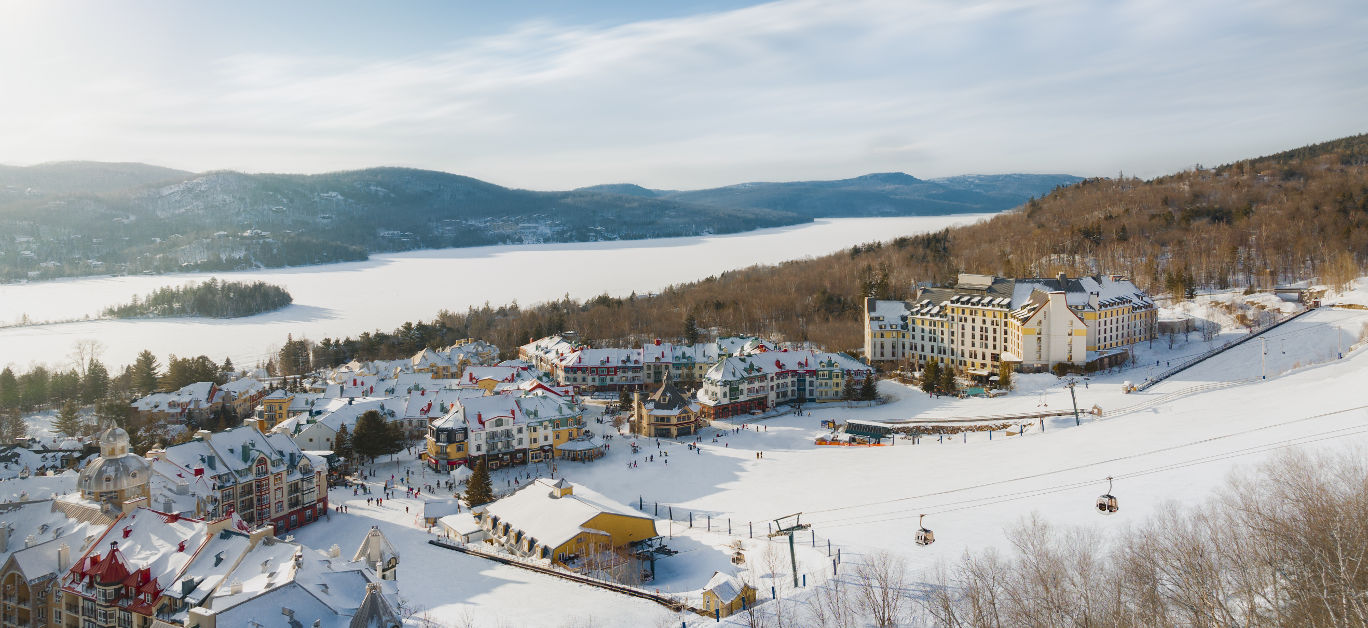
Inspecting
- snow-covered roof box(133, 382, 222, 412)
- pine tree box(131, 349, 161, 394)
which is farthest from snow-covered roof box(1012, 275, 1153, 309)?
pine tree box(131, 349, 161, 394)

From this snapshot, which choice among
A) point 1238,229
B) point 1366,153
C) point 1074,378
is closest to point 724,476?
point 1074,378

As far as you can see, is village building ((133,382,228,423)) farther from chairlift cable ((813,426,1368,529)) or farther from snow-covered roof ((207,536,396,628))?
chairlift cable ((813,426,1368,529))

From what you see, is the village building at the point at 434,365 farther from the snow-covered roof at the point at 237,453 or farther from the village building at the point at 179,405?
the snow-covered roof at the point at 237,453

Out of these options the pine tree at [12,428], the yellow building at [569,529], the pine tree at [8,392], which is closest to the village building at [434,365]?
the pine tree at [12,428]

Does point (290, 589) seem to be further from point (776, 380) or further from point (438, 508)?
point (776, 380)

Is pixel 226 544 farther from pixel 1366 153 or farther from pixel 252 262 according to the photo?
pixel 252 262
